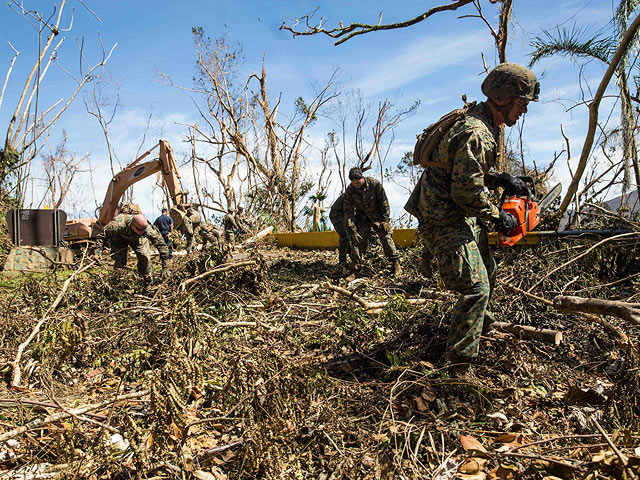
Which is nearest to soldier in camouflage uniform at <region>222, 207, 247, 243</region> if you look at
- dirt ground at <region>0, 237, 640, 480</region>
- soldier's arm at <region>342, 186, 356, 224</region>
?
soldier's arm at <region>342, 186, 356, 224</region>

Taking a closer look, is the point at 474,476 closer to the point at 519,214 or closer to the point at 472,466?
the point at 472,466

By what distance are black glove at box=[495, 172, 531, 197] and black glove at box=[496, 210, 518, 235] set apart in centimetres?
26

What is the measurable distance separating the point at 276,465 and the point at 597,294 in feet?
11.2

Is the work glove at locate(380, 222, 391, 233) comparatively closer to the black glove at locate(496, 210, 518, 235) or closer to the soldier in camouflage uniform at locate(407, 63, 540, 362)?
the soldier in camouflage uniform at locate(407, 63, 540, 362)

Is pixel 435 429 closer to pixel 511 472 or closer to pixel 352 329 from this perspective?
pixel 511 472

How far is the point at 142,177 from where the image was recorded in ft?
41.6

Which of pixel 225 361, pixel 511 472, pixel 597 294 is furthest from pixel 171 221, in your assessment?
pixel 511 472

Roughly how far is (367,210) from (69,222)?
32.6 feet

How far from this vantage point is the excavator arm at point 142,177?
1241cm

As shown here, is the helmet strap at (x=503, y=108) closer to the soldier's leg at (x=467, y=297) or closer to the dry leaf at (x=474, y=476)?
the soldier's leg at (x=467, y=297)

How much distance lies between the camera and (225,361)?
336 centimetres

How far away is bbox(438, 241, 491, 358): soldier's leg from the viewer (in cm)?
275

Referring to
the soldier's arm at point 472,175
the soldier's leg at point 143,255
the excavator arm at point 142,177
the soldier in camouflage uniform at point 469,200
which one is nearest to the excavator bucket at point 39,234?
the excavator arm at point 142,177

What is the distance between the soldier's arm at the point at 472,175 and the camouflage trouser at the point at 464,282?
187 millimetres
